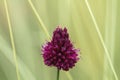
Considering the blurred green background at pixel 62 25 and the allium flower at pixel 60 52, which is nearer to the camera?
the allium flower at pixel 60 52

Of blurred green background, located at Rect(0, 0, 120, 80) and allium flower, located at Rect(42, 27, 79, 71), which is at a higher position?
blurred green background, located at Rect(0, 0, 120, 80)

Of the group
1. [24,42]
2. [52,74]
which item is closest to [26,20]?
[24,42]

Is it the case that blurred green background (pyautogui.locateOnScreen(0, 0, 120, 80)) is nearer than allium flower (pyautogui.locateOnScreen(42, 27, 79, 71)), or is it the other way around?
allium flower (pyautogui.locateOnScreen(42, 27, 79, 71))

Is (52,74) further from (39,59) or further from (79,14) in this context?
(79,14)

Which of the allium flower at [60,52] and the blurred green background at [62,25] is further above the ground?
the blurred green background at [62,25]
